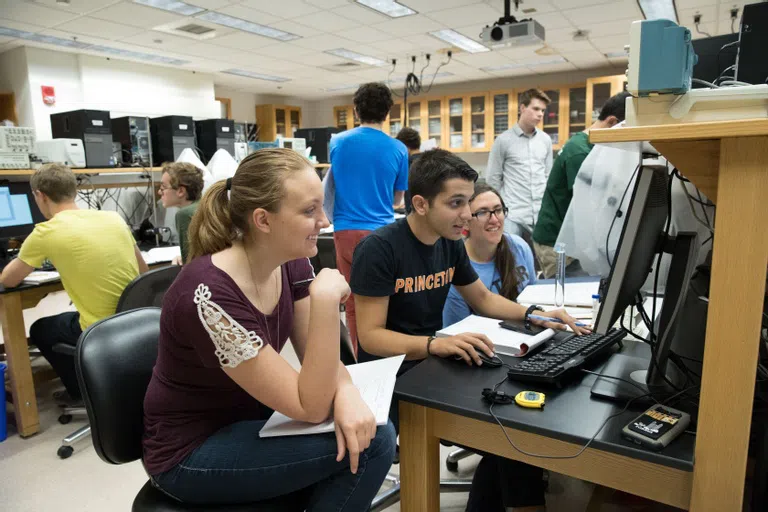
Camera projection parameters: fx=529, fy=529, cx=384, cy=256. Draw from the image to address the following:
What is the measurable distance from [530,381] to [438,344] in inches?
9.1

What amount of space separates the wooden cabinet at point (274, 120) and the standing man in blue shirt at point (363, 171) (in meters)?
6.61

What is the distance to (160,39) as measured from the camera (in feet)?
18.1

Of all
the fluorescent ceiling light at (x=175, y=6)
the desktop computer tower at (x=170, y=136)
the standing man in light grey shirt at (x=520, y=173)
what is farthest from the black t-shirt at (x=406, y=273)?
the fluorescent ceiling light at (x=175, y=6)

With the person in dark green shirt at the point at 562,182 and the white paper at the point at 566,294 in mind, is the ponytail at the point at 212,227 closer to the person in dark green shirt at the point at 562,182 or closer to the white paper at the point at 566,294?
the white paper at the point at 566,294

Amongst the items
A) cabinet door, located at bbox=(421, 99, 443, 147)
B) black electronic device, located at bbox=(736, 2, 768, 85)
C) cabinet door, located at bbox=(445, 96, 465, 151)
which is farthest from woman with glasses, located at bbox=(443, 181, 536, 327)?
cabinet door, located at bbox=(421, 99, 443, 147)

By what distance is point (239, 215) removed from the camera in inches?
42.4

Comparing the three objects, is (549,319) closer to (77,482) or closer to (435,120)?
(77,482)

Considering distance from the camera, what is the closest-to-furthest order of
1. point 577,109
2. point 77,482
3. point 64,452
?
1. point 77,482
2. point 64,452
3. point 577,109

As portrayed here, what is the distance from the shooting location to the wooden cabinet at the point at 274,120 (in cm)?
935

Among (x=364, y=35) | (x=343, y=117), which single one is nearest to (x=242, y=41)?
(x=364, y=35)

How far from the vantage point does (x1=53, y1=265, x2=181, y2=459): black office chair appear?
6.63 feet

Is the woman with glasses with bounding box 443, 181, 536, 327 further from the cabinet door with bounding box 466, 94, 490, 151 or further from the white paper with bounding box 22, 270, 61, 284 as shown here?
the cabinet door with bounding box 466, 94, 490, 151

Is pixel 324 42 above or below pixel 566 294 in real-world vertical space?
above

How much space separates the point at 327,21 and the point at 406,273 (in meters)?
4.28
